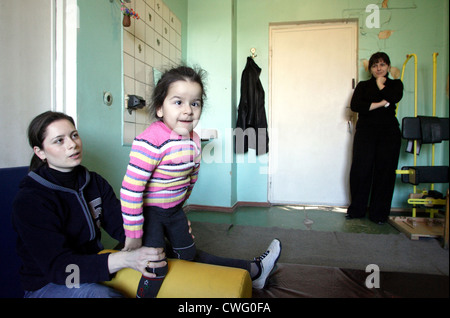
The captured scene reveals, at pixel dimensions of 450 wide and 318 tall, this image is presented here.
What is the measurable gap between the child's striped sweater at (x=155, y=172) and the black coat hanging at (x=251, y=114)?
174cm

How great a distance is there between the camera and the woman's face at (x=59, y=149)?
2.27 feet

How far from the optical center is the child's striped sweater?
0.65 m

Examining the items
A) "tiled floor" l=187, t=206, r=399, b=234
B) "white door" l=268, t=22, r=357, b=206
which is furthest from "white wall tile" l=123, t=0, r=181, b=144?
"white door" l=268, t=22, r=357, b=206

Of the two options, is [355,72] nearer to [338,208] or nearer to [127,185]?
[338,208]

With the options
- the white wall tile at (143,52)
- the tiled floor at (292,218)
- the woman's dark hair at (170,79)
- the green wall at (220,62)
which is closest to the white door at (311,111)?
the green wall at (220,62)

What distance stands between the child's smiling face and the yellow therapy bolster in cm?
33

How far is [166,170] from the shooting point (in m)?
0.71

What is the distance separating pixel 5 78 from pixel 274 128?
2.19m

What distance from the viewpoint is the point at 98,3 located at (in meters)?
1.23

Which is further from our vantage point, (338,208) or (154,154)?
(338,208)

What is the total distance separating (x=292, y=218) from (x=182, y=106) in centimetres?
170

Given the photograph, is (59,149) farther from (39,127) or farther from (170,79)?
(170,79)

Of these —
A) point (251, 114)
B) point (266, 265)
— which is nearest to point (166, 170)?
point (266, 265)
